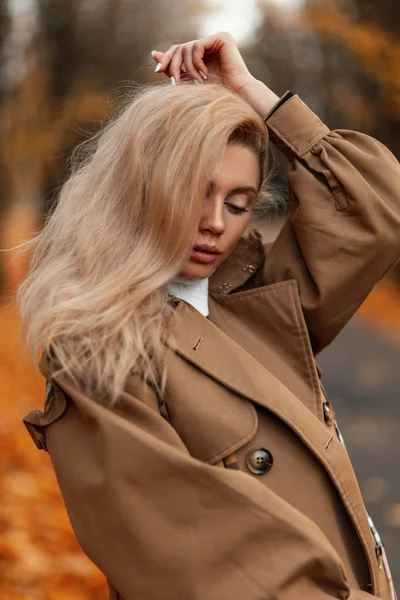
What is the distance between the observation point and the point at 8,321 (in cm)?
1232

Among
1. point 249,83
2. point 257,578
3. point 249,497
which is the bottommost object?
point 257,578

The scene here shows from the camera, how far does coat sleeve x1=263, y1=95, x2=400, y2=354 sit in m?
2.29

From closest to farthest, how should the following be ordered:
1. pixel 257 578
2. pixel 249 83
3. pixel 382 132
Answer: pixel 257 578 → pixel 249 83 → pixel 382 132

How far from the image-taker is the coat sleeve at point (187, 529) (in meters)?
1.72

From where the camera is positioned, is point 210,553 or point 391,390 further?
point 391,390

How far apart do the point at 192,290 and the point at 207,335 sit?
0.78ft

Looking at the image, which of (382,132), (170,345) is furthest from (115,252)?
(382,132)

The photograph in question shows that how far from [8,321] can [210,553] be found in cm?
1097

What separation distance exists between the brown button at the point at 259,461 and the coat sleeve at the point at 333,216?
486 mm

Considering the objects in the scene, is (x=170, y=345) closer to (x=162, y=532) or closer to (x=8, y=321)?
(x=162, y=532)

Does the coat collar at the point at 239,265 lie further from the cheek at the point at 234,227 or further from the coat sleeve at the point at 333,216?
the cheek at the point at 234,227

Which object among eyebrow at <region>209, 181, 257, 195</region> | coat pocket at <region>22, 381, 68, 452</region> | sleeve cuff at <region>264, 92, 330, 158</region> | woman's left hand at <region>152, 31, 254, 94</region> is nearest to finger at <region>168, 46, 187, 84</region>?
woman's left hand at <region>152, 31, 254, 94</region>

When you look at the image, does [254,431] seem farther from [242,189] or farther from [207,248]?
[242,189]

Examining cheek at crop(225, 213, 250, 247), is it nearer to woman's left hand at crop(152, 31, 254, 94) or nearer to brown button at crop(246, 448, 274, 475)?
woman's left hand at crop(152, 31, 254, 94)
